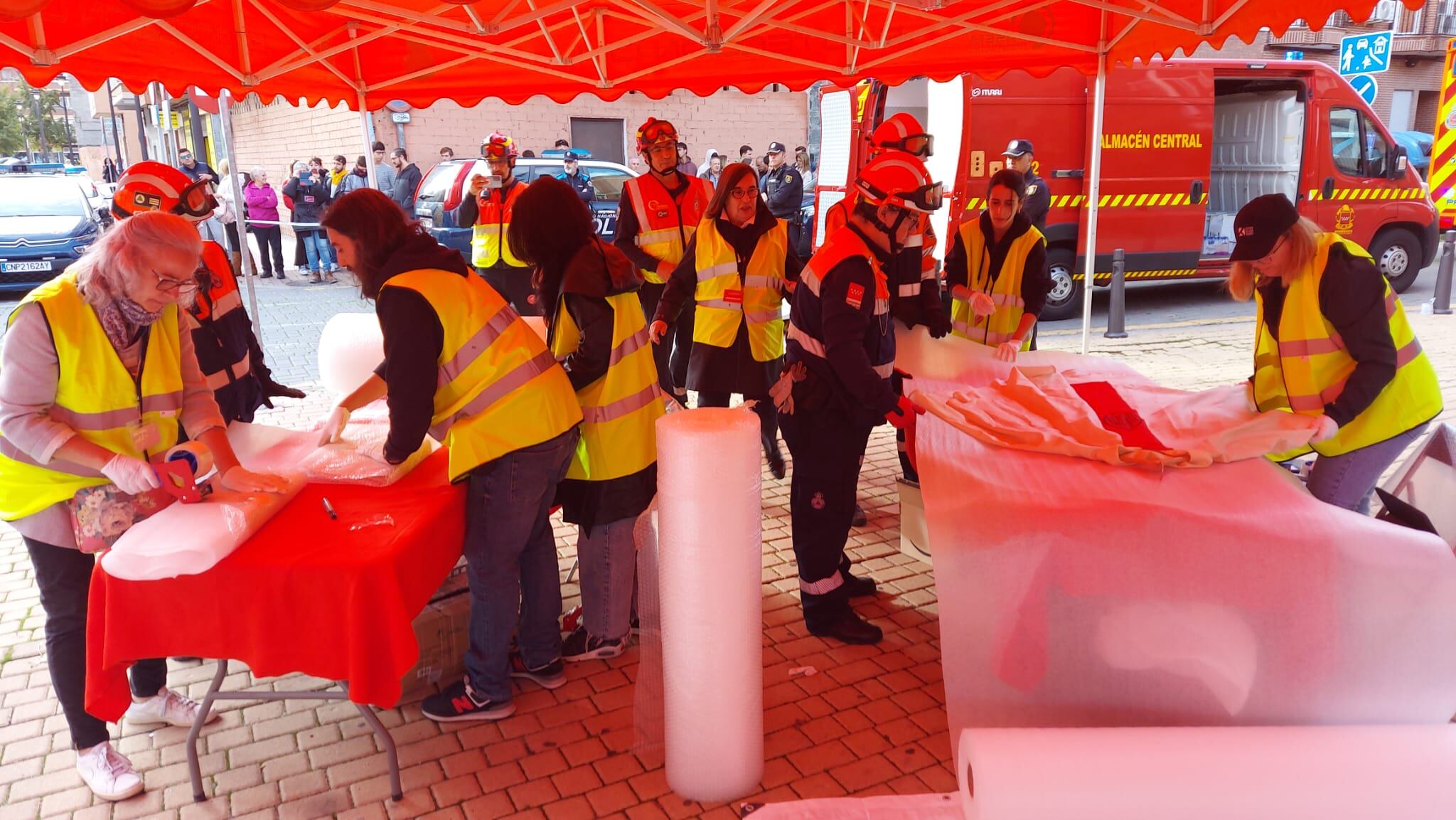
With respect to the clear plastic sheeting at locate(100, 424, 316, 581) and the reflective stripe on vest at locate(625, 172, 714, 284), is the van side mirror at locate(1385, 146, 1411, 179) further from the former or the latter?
the clear plastic sheeting at locate(100, 424, 316, 581)

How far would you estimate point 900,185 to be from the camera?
3.39 m

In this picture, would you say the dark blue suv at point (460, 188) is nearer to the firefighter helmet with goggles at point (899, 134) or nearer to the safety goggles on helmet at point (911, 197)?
the firefighter helmet with goggles at point (899, 134)

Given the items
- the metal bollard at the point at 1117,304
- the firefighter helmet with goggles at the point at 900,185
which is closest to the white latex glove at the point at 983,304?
the firefighter helmet with goggles at the point at 900,185

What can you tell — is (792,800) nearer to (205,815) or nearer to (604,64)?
(205,815)

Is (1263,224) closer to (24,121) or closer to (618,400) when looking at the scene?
(618,400)

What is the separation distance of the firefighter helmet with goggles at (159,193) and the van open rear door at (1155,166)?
7928 mm

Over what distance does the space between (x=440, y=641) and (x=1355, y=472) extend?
10.1 feet

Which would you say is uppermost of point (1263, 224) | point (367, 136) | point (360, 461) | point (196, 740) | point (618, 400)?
point (367, 136)

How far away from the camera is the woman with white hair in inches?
99.0

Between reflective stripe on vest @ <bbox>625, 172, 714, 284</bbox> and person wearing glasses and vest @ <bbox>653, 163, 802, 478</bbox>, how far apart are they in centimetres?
74

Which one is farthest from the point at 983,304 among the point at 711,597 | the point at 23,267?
the point at 23,267

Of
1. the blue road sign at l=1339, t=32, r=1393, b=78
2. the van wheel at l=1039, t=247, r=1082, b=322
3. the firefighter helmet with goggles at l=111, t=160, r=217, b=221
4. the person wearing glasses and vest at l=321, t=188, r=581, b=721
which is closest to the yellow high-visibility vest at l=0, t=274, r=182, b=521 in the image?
the person wearing glasses and vest at l=321, t=188, r=581, b=721

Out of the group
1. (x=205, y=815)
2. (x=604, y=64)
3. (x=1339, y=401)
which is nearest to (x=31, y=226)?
(x=604, y=64)

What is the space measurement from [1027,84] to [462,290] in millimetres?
7604
